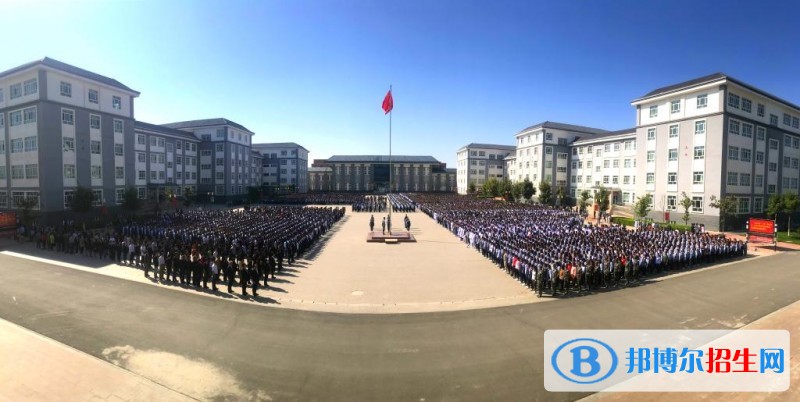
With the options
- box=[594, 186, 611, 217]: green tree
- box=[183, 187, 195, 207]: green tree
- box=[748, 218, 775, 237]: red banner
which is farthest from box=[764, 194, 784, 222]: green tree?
box=[183, 187, 195, 207]: green tree

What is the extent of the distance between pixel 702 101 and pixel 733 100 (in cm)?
247

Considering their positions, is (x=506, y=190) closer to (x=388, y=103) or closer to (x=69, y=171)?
(x=388, y=103)

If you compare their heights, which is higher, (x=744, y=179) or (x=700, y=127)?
(x=700, y=127)

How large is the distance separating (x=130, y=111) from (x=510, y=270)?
43.0m

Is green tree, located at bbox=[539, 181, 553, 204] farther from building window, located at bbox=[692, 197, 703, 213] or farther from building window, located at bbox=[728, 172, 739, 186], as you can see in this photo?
building window, located at bbox=[728, 172, 739, 186]

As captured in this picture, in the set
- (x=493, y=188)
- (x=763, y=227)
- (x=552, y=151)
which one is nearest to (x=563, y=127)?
(x=552, y=151)

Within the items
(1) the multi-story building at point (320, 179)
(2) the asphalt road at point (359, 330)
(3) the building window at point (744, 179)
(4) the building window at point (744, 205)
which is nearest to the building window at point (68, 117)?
(2) the asphalt road at point (359, 330)

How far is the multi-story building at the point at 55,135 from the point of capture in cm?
3039

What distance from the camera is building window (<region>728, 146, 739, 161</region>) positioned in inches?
1316

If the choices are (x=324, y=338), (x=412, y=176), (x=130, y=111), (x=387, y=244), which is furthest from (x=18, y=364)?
(x=412, y=176)

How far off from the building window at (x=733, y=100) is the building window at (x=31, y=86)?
62.7m

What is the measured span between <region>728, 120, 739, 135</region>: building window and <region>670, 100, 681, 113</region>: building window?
4.37 meters

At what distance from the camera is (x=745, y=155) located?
35125mm

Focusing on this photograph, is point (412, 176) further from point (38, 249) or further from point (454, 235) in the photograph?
point (38, 249)
